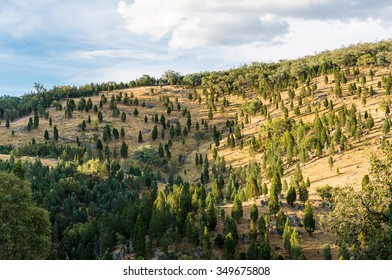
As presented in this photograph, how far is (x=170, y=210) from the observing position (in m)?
53.9

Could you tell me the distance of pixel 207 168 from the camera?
9712 centimetres

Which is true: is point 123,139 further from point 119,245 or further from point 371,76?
point 371,76

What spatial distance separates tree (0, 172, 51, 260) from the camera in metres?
29.3

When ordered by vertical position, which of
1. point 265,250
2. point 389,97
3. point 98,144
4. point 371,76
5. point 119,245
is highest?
point 371,76

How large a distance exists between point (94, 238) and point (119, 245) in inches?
177

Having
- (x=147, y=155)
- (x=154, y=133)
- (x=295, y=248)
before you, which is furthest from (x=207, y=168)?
(x=295, y=248)

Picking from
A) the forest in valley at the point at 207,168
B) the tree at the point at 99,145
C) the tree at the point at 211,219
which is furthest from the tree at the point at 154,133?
the tree at the point at 211,219

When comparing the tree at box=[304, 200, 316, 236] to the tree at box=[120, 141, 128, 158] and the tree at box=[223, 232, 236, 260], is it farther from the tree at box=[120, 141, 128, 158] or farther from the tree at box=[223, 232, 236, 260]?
the tree at box=[120, 141, 128, 158]

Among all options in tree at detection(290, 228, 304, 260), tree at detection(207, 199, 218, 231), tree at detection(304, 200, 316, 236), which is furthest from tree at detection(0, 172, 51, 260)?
tree at detection(304, 200, 316, 236)

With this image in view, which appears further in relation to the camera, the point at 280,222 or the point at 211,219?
the point at 211,219

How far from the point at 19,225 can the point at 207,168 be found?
7009cm

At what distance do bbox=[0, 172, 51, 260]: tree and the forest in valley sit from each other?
0.40 feet

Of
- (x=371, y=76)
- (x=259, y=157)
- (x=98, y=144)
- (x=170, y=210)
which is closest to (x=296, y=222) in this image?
(x=170, y=210)

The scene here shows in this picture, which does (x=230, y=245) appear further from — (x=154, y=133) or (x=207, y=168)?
(x=154, y=133)
